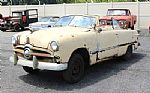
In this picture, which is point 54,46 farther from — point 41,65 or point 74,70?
point 74,70

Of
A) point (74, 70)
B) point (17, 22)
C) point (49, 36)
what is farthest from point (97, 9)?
point (49, 36)

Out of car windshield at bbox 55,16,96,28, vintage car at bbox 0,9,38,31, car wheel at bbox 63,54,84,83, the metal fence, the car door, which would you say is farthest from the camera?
the metal fence

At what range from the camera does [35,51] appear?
24.1ft

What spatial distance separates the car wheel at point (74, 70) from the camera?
7311 mm

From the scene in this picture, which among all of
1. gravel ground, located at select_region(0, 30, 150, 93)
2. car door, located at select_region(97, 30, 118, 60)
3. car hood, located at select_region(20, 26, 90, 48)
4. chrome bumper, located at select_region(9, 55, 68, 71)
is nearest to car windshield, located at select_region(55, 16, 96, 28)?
car door, located at select_region(97, 30, 118, 60)

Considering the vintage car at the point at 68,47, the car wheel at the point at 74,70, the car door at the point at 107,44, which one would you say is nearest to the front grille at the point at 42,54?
the vintage car at the point at 68,47

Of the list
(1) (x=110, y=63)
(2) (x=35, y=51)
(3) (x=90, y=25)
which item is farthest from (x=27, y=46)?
(1) (x=110, y=63)

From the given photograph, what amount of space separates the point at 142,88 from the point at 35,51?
2.51 metres

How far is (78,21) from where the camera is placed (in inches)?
350

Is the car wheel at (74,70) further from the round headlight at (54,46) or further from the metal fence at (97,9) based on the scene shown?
the metal fence at (97,9)

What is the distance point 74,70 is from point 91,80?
1.92 feet

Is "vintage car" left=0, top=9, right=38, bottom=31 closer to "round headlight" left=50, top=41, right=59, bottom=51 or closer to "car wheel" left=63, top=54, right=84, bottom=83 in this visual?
"car wheel" left=63, top=54, right=84, bottom=83

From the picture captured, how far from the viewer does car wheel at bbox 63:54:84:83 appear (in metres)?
7.31

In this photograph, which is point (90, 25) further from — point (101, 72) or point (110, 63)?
point (110, 63)
